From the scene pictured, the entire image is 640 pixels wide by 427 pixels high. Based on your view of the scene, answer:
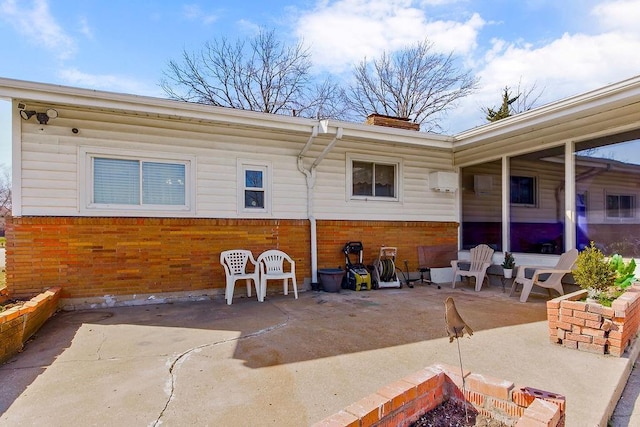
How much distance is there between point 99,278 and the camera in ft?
17.9

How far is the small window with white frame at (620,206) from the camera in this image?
5.80 metres

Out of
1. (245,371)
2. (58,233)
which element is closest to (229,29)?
(58,233)

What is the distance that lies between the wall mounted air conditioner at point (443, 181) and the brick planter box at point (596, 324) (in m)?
4.41

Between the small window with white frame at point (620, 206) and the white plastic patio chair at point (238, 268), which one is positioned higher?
the small window with white frame at point (620, 206)

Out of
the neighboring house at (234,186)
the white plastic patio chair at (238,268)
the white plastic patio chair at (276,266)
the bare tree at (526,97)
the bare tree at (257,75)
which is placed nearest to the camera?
the neighboring house at (234,186)

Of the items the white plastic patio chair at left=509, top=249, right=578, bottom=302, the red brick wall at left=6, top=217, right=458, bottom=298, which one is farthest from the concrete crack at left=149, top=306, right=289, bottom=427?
the white plastic patio chair at left=509, top=249, right=578, bottom=302

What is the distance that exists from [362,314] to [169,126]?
4.22 m

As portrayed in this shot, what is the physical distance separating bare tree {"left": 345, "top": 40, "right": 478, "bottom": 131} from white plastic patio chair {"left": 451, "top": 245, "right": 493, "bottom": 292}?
1273cm

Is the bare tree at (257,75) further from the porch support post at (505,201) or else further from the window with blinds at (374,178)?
the porch support post at (505,201)

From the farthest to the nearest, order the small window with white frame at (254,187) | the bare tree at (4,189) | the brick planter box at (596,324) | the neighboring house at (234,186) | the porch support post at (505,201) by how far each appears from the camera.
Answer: the bare tree at (4,189), the porch support post at (505,201), the small window with white frame at (254,187), the neighboring house at (234,186), the brick planter box at (596,324)

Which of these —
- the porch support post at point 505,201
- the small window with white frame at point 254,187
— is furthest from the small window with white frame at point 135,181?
the porch support post at point 505,201

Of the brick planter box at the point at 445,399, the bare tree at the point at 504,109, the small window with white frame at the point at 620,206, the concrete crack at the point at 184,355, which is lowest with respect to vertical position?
the concrete crack at the point at 184,355

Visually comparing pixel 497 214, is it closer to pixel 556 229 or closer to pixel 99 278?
pixel 556 229

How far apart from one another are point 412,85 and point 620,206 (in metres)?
14.8
